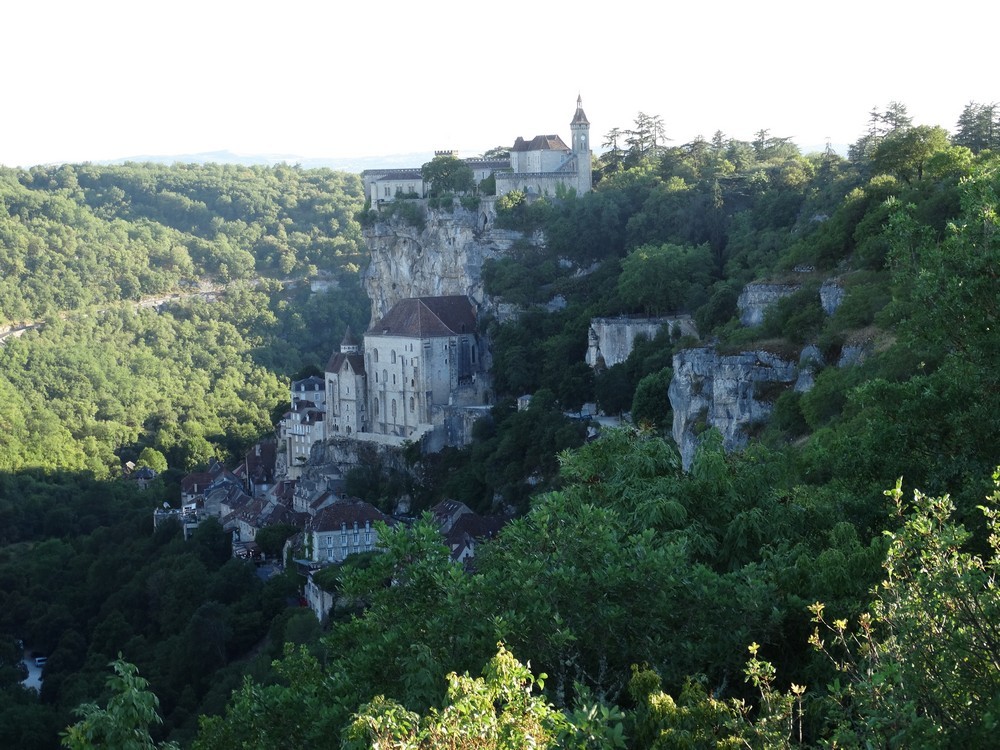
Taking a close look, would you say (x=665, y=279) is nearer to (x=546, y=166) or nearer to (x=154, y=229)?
(x=546, y=166)

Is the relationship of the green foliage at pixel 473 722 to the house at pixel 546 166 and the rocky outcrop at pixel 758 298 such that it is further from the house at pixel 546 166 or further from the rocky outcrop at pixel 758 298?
the house at pixel 546 166

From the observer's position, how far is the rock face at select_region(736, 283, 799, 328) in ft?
121

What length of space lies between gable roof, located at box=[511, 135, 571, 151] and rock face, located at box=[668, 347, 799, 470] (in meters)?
30.2

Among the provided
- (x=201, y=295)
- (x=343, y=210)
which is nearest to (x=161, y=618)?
(x=201, y=295)

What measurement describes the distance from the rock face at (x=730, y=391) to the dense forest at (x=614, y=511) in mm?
1124

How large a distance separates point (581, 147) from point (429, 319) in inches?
531

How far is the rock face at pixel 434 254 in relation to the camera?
197 ft

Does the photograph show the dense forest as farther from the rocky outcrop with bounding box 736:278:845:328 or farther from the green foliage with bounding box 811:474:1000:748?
the rocky outcrop with bounding box 736:278:845:328

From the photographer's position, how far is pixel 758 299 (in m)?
37.7

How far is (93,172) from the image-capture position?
490ft

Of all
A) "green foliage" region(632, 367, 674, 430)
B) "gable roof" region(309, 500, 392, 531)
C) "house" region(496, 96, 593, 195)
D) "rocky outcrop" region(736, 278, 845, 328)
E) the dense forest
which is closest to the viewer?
the dense forest

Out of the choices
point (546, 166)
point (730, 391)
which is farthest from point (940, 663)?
point (546, 166)

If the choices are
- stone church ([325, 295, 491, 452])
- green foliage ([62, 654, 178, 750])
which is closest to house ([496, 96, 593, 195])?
stone church ([325, 295, 491, 452])

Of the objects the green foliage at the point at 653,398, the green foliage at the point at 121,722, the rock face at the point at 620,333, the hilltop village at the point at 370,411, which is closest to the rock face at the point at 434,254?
the hilltop village at the point at 370,411
